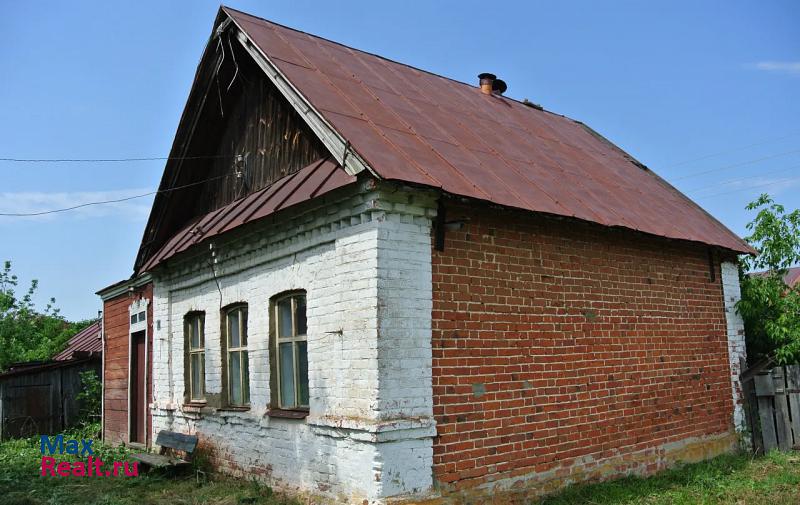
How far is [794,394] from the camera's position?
31.2 feet

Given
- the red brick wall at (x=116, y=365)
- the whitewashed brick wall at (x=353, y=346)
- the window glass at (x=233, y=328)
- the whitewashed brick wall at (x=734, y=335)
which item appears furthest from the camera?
the red brick wall at (x=116, y=365)

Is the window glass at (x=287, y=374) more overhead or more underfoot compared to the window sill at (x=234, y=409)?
more overhead

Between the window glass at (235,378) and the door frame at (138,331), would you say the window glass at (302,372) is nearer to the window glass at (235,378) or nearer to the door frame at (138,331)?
the window glass at (235,378)

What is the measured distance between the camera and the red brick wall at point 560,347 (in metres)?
6.56

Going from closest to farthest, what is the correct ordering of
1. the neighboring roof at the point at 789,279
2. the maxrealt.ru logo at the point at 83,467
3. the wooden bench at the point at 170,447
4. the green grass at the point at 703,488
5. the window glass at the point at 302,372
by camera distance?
the green grass at the point at 703,488 < the window glass at the point at 302,372 < the wooden bench at the point at 170,447 < the maxrealt.ru logo at the point at 83,467 < the neighboring roof at the point at 789,279

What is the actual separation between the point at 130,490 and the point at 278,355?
8.58 feet

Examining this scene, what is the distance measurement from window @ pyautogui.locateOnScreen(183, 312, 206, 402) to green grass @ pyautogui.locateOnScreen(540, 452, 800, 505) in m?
5.09

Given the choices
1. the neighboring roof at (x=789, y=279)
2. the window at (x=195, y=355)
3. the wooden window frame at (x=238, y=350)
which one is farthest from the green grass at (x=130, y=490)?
the neighboring roof at (x=789, y=279)

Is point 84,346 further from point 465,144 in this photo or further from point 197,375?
point 465,144

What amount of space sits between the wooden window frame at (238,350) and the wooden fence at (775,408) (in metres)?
7.07

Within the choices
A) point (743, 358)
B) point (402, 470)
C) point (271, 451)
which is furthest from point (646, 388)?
point (271, 451)

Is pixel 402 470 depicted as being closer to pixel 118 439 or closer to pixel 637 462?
pixel 637 462

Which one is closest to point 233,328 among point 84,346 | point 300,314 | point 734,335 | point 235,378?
point 235,378

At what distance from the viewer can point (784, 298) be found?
1064 centimetres
